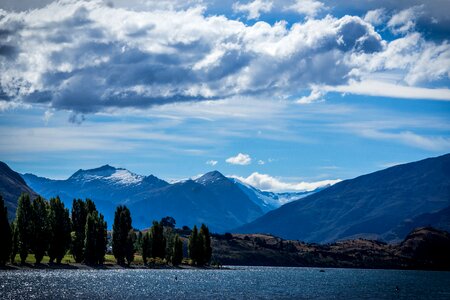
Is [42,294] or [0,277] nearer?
[42,294]

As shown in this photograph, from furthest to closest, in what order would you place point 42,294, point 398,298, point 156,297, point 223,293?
point 398,298, point 223,293, point 156,297, point 42,294

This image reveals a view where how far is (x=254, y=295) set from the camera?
16188 cm

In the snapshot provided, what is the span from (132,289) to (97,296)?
2765 centimetres

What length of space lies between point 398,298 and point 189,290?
61.1 meters

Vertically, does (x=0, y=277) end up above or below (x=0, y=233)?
below

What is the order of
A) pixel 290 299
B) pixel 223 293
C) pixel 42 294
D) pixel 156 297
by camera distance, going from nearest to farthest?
pixel 42 294
pixel 156 297
pixel 290 299
pixel 223 293

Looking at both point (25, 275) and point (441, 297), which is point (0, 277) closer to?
point (25, 275)

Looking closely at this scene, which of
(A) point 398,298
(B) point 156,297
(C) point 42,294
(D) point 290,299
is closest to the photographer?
(C) point 42,294

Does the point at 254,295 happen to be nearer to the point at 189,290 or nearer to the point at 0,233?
the point at 189,290

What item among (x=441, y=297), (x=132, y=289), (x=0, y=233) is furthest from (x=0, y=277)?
(x=441, y=297)

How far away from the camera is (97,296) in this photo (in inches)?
5290

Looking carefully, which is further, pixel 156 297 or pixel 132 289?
pixel 132 289

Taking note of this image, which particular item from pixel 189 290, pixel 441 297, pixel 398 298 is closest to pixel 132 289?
pixel 189 290

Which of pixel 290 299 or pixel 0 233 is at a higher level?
Result: pixel 0 233
